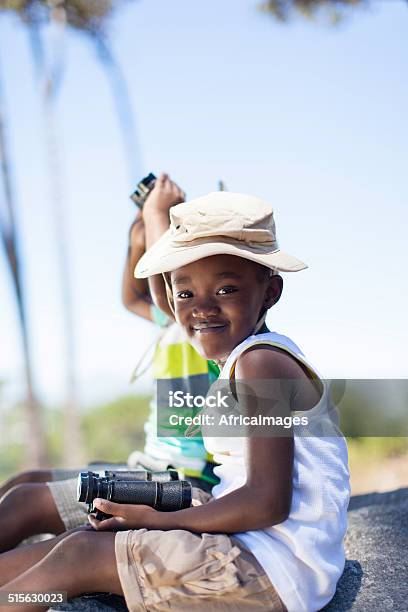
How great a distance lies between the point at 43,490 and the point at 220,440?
2.74ft

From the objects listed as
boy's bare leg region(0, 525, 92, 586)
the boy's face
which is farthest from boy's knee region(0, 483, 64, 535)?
the boy's face

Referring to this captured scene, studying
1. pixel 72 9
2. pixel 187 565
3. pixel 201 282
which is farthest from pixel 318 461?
pixel 72 9

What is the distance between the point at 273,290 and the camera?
221cm

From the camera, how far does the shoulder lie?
6.12 feet

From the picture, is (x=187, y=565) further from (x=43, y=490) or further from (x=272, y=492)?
(x=43, y=490)

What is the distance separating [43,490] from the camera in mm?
2570

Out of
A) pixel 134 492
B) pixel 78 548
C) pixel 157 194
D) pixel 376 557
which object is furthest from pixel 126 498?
pixel 157 194

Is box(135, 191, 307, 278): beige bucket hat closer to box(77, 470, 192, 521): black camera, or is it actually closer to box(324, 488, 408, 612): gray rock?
box(77, 470, 192, 521): black camera

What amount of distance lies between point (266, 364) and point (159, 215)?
44.8 inches

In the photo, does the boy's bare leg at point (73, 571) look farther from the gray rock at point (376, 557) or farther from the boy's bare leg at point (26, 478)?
the boy's bare leg at point (26, 478)

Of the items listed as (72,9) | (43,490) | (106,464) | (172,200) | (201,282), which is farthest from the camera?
(72,9)

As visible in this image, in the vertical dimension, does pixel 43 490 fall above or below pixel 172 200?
below

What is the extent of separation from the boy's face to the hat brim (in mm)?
34

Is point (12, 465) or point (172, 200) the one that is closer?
point (172, 200)
